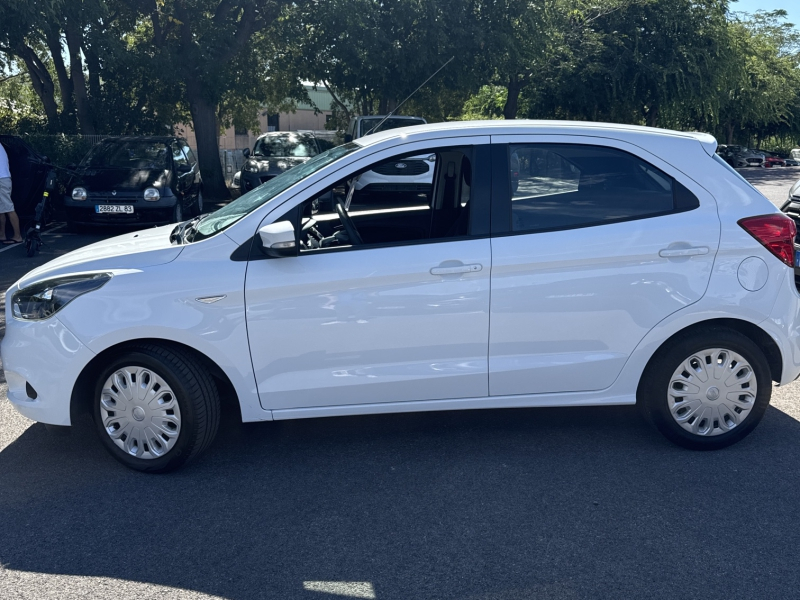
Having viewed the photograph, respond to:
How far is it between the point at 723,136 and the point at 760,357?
227 feet

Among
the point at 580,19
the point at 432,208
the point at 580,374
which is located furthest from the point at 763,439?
the point at 580,19

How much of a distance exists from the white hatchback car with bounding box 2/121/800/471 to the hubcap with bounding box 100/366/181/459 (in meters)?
0.01

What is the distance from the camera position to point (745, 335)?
461 cm

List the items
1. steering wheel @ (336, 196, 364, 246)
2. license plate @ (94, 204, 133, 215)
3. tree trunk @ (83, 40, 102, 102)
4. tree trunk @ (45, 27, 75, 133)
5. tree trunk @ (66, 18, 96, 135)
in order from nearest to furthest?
1. steering wheel @ (336, 196, 364, 246)
2. license plate @ (94, 204, 133, 215)
3. tree trunk @ (66, 18, 96, 135)
4. tree trunk @ (45, 27, 75, 133)
5. tree trunk @ (83, 40, 102, 102)

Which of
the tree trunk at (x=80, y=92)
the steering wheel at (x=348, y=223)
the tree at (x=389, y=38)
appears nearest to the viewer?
the steering wheel at (x=348, y=223)

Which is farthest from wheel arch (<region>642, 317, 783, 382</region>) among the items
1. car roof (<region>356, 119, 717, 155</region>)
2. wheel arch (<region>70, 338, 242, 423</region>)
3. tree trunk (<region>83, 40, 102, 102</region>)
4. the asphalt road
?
tree trunk (<region>83, 40, 102, 102</region>)

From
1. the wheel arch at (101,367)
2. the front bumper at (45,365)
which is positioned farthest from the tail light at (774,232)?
the front bumper at (45,365)

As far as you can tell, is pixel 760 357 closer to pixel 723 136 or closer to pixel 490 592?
pixel 490 592

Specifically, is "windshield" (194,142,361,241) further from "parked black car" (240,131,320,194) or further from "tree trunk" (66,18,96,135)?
"tree trunk" (66,18,96,135)

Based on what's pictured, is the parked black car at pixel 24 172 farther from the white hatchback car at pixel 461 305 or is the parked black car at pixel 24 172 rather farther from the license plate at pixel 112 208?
the white hatchback car at pixel 461 305

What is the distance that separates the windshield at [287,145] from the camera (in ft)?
58.0

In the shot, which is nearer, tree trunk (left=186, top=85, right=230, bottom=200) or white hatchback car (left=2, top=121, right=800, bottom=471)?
white hatchback car (left=2, top=121, right=800, bottom=471)

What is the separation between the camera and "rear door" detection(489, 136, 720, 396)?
4.36 metres

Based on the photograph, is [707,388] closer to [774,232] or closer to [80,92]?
[774,232]
